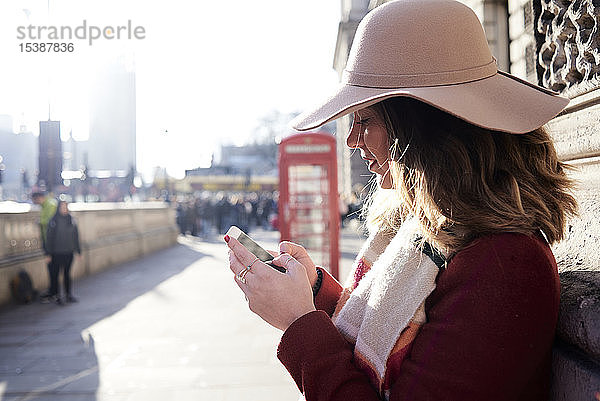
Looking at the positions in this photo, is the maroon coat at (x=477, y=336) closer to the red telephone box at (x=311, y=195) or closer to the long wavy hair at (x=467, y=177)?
the long wavy hair at (x=467, y=177)

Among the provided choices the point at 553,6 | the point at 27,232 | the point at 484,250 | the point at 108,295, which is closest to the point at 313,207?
the point at 108,295

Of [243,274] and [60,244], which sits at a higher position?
[243,274]

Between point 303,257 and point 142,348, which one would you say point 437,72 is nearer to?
point 303,257

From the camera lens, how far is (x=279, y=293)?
1.31 m

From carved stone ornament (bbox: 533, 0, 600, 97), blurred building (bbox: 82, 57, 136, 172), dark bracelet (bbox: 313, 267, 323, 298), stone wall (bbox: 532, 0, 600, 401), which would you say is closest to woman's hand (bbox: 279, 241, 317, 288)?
dark bracelet (bbox: 313, 267, 323, 298)

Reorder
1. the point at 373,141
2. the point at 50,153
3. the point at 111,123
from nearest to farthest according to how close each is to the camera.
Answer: the point at 373,141
the point at 50,153
the point at 111,123

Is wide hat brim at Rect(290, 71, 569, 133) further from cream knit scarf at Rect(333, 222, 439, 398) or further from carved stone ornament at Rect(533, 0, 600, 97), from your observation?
carved stone ornament at Rect(533, 0, 600, 97)

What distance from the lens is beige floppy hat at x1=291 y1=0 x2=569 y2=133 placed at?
1214mm

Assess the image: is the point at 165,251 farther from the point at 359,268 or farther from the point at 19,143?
the point at 19,143

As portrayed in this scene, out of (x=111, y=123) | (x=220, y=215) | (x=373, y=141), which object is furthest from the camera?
(x=111, y=123)

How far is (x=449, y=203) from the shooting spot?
1.24 meters

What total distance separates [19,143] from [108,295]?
354 feet

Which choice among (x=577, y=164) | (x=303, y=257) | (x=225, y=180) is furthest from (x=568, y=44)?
(x=225, y=180)

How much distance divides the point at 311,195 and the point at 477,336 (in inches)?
324
